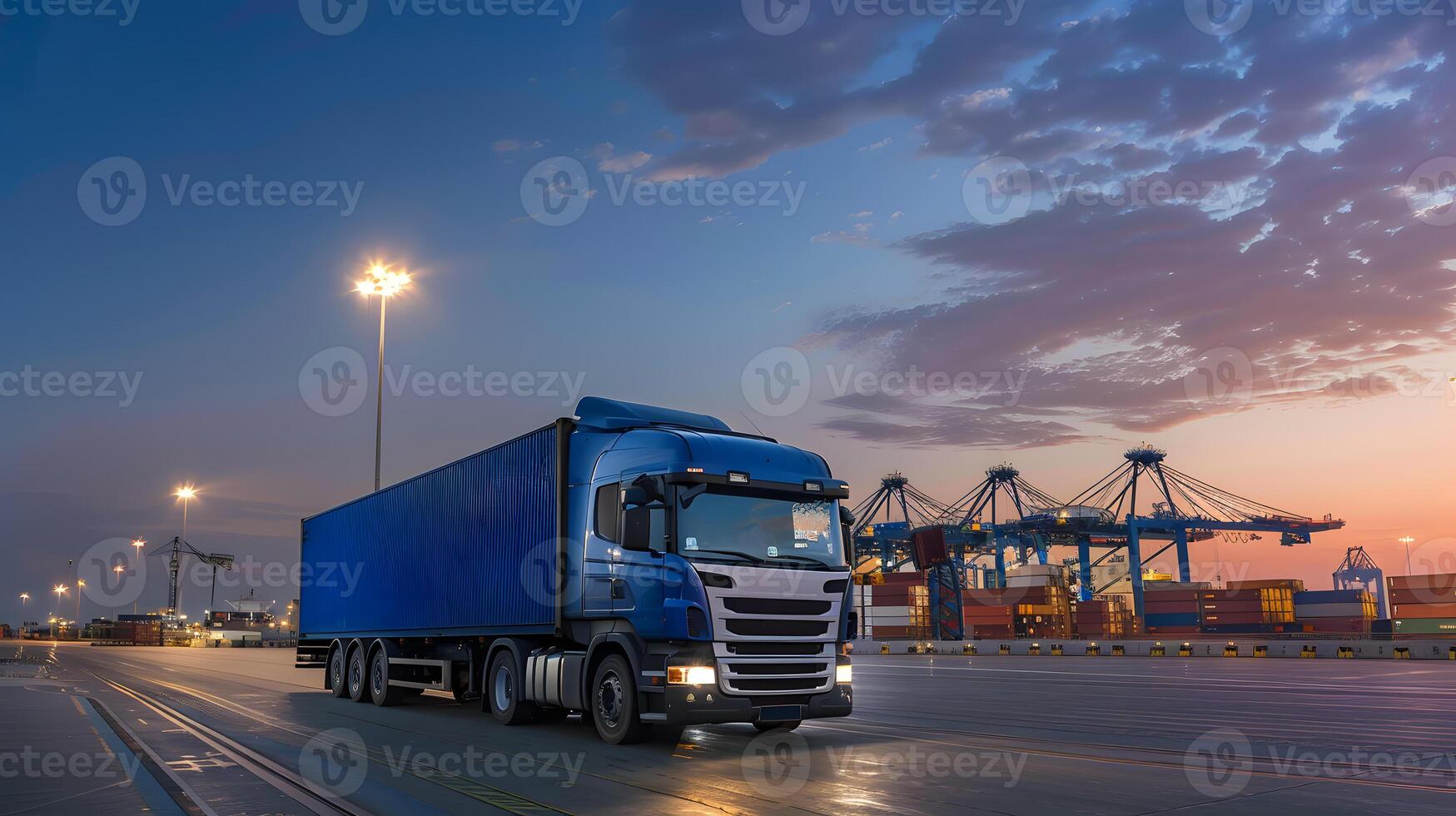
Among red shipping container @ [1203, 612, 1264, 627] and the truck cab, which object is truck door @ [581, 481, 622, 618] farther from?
red shipping container @ [1203, 612, 1264, 627]

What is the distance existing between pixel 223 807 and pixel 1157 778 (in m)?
7.99

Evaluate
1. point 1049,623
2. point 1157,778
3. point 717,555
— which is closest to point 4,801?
point 717,555

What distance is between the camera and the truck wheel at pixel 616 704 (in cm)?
1186

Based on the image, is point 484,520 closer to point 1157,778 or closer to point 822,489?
point 822,489

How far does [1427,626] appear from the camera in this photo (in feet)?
259

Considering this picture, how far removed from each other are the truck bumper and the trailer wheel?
10.7 m

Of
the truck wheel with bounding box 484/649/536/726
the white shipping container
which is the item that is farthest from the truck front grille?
the white shipping container

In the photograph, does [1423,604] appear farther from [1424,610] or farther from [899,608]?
[899,608]

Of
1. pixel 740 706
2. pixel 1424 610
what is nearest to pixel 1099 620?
pixel 1424 610

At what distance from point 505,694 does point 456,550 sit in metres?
2.65

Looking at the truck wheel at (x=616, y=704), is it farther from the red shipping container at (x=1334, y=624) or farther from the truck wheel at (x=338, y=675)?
the red shipping container at (x=1334, y=624)

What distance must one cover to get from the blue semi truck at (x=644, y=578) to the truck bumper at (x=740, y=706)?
0.02 metres

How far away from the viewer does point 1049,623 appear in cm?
11669

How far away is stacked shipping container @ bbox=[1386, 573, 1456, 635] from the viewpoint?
7875 cm
